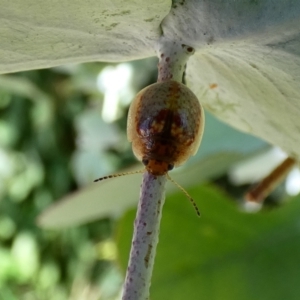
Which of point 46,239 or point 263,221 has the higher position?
point 46,239

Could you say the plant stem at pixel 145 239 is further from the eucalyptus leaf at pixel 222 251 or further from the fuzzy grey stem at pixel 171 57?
the eucalyptus leaf at pixel 222 251

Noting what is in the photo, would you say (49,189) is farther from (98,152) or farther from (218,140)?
(218,140)

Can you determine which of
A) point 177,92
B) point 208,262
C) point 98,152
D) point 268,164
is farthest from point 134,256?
point 98,152

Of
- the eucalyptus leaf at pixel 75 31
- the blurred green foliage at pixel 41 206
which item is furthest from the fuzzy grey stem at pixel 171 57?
the blurred green foliage at pixel 41 206

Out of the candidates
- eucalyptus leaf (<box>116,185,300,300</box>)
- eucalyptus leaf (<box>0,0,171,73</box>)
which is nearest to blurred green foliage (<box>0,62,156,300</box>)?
eucalyptus leaf (<box>116,185,300,300</box>)

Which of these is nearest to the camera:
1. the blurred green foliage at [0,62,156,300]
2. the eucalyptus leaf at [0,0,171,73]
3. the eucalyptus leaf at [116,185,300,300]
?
the eucalyptus leaf at [0,0,171,73]

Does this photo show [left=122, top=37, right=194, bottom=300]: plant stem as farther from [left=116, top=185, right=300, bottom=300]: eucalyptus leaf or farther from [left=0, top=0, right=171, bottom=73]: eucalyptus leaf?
[left=116, top=185, right=300, bottom=300]: eucalyptus leaf
